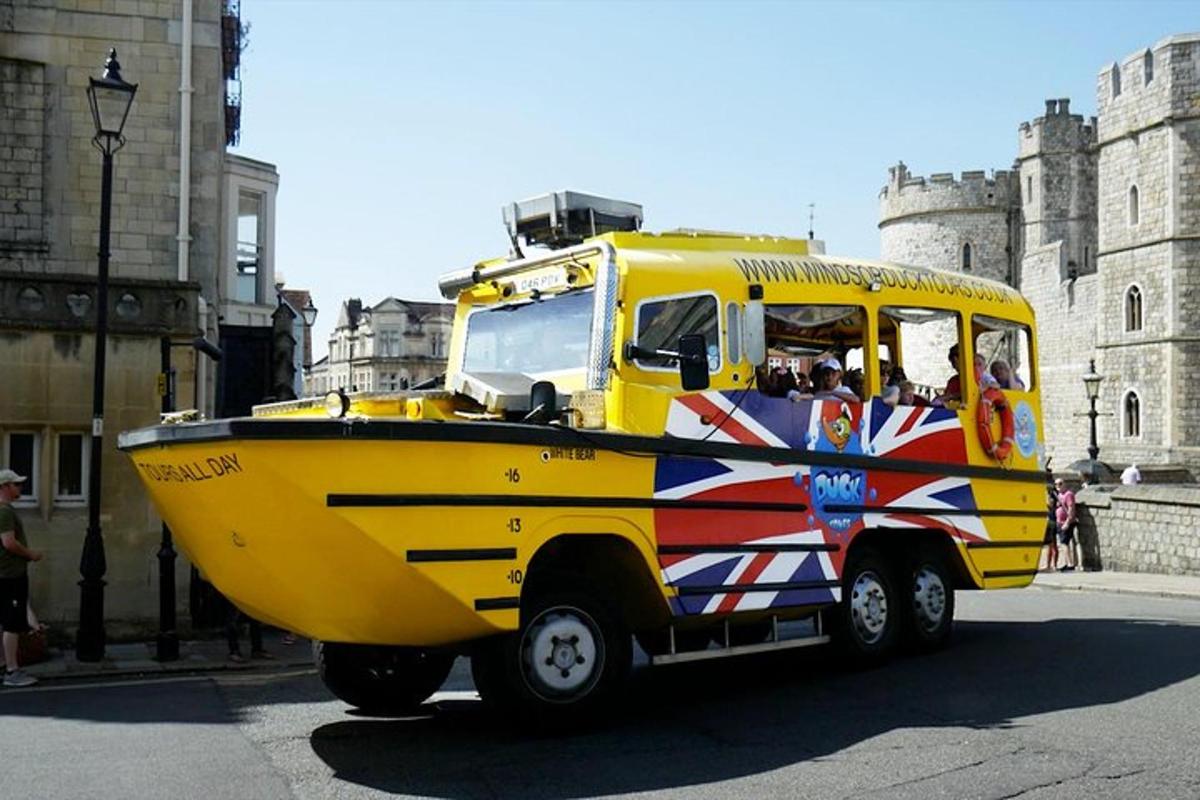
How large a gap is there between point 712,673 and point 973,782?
406 centimetres

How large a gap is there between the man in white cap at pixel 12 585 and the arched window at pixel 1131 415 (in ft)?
161

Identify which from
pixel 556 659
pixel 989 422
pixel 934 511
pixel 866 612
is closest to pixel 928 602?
pixel 934 511

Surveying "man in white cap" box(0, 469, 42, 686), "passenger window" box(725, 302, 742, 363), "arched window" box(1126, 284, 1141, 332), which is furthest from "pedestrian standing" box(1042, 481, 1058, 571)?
"arched window" box(1126, 284, 1141, 332)

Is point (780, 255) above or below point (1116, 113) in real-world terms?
below

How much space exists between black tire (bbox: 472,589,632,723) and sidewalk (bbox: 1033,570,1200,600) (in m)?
12.2

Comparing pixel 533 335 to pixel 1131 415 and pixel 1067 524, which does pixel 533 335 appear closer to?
pixel 1067 524

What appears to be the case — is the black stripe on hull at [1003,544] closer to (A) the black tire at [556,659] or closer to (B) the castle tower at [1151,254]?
(A) the black tire at [556,659]

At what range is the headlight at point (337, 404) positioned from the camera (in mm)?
7453

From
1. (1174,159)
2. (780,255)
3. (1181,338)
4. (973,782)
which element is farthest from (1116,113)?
(973,782)

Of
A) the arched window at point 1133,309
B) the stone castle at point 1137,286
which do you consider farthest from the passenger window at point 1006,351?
the arched window at point 1133,309

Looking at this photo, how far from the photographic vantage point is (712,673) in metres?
10.9

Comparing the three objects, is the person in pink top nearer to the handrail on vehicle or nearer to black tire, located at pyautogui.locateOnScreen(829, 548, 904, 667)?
black tire, located at pyautogui.locateOnScreen(829, 548, 904, 667)

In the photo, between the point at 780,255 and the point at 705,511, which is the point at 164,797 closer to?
the point at 705,511

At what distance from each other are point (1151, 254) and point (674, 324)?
48483 mm
